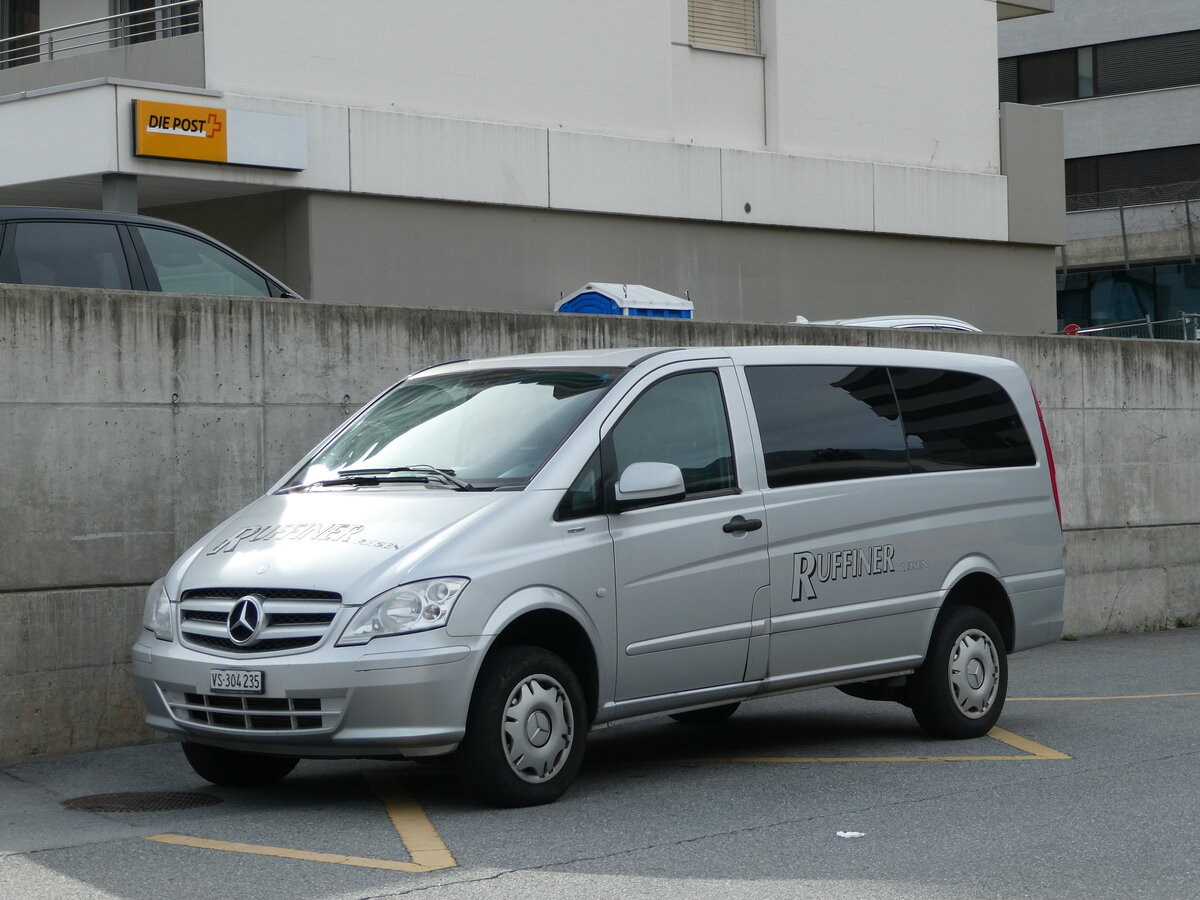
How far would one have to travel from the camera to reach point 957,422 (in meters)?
8.95

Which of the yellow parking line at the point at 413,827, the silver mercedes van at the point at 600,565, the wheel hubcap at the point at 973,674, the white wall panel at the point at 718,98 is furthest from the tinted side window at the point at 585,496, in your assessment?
the white wall panel at the point at 718,98

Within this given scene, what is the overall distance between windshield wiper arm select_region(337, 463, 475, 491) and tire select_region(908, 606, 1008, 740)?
9.19 ft

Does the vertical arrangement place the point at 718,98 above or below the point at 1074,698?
above

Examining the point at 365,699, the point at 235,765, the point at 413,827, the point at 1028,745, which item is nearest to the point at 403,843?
the point at 413,827

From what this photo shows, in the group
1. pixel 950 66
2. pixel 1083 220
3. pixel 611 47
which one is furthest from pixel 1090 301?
pixel 611 47

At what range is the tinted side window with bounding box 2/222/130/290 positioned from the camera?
933cm

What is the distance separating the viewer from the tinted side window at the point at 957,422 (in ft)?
28.5

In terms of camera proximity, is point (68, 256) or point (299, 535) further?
point (68, 256)

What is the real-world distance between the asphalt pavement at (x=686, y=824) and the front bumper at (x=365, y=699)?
0.34 m

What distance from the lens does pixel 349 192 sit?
20.3m

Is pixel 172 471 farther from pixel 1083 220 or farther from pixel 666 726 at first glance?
pixel 1083 220

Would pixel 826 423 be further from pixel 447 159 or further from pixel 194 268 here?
pixel 447 159

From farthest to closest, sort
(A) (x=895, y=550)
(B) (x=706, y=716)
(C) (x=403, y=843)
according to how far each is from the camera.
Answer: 1. (B) (x=706, y=716)
2. (A) (x=895, y=550)
3. (C) (x=403, y=843)

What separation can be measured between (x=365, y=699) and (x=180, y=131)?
552 inches
